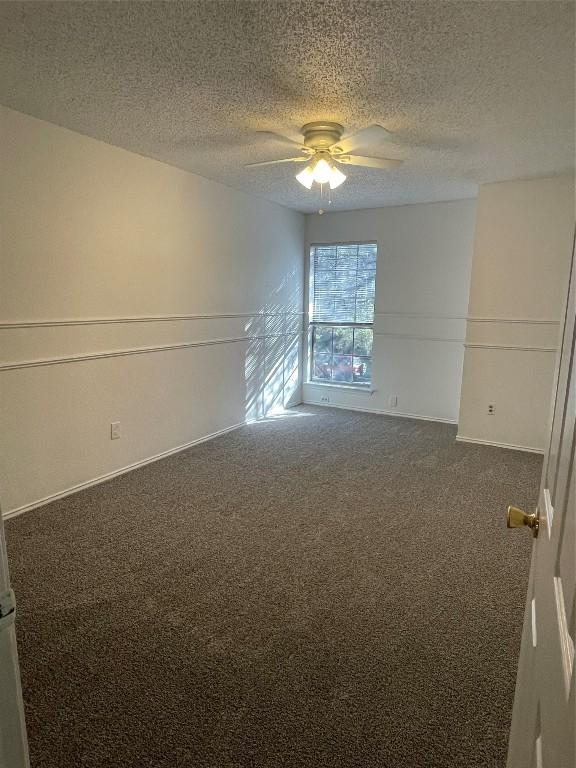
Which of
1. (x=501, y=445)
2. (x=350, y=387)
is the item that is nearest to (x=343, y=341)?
(x=350, y=387)

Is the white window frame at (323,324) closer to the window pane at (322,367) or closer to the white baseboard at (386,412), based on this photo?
the window pane at (322,367)

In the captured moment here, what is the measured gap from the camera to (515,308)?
4.30 m

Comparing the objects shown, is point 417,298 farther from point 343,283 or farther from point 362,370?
point 362,370

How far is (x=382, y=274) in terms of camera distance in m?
5.52

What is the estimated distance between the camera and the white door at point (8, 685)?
2.27ft

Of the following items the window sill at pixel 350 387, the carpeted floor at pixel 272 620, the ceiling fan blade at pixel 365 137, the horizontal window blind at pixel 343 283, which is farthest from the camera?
the window sill at pixel 350 387

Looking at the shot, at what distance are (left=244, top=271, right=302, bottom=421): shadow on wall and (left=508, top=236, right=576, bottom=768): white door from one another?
4.23 metres

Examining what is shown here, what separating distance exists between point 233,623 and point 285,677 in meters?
0.36

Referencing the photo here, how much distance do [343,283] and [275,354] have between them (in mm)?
1244

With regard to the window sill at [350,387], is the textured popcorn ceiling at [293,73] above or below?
above

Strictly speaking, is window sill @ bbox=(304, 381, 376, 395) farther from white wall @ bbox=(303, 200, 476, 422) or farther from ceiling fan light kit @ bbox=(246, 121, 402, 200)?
ceiling fan light kit @ bbox=(246, 121, 402, 200)

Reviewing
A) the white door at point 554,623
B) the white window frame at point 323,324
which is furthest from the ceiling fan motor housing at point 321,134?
the white window frame at point 323,324

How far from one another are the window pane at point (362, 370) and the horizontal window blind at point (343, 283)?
48cm

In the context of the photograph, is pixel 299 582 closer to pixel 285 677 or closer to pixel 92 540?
pixel 285 677
